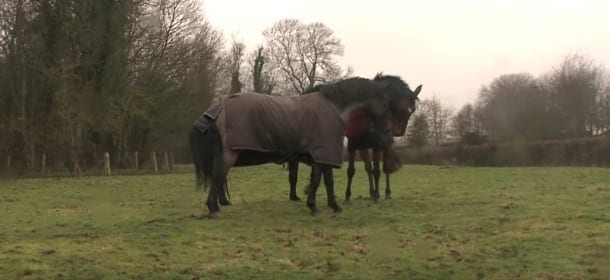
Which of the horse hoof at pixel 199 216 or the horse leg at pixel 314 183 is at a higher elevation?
the horse leg at pixel 314 183

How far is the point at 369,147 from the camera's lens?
40.6 ft

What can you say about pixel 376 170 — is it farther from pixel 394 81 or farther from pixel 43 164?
pixel 43 164

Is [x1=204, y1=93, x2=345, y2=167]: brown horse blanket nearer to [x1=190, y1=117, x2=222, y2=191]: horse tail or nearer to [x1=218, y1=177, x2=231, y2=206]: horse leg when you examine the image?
[x1=190, y1=117, x2=222, y2=191]: horse tail

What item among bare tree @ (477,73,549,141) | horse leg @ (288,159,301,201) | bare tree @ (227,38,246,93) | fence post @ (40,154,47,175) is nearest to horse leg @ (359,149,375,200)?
horse leg @ (288,159,301,201)

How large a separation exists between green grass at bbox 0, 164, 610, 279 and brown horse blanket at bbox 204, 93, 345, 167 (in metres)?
1.13

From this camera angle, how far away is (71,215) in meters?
10.7

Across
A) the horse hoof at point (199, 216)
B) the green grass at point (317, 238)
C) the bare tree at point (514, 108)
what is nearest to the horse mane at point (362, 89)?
the green grass at point (317, 238)

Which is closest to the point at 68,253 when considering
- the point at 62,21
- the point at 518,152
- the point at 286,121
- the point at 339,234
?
the point at 339,234

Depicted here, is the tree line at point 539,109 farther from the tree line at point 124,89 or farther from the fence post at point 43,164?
the fence post at point 43,164

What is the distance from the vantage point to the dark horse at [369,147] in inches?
458

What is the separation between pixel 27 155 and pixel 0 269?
76.3ft

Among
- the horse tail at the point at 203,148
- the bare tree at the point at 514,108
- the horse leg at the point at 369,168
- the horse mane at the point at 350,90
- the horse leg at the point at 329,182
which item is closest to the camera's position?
the horse tail at the point at 203,148

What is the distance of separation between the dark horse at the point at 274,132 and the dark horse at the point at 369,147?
20.0 inches

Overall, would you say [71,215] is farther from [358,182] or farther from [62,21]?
[62,21]
